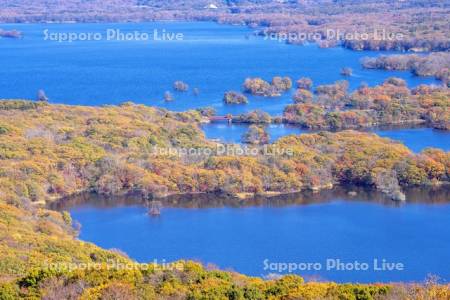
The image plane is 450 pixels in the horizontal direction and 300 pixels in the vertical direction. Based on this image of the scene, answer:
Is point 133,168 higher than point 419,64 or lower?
higher

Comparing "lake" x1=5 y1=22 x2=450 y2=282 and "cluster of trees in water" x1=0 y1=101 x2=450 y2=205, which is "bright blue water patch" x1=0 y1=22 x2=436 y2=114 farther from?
"cluster of trees in water" x1=0 y1=101 x2=450 y2=205

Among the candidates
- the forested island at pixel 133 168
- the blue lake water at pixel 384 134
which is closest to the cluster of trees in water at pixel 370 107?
the blue lake water at pixel 384 134

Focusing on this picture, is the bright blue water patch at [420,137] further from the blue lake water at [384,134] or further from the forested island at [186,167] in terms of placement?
the forested island at [186,167]

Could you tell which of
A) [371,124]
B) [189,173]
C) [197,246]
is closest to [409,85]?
[371,124]

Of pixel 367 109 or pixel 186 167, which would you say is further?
pixel 367 109

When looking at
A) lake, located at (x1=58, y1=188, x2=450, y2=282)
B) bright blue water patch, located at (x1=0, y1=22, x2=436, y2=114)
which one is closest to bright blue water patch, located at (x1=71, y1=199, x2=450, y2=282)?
lake, located at (x1=58, y1=188, x2=450, y2=282)

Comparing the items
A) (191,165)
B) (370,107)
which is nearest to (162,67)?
(370,107)

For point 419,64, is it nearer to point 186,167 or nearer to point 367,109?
point 367,109
